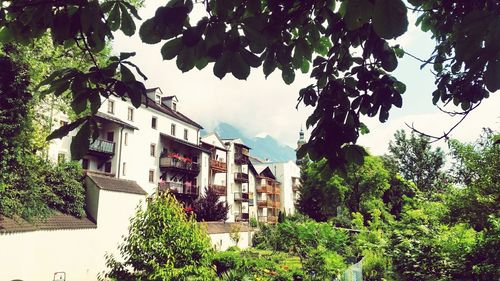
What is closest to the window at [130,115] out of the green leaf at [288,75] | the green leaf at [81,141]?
the green leaf at [288,75]

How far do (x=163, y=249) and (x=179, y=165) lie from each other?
30348 millimetres

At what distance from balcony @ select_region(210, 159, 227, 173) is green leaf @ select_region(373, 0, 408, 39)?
4675 centimetres

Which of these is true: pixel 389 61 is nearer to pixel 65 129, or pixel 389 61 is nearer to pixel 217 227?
pixel 65 129

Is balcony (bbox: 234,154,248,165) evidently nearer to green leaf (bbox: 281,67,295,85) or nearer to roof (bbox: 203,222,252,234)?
roof (bbox: 203,222,252,234)

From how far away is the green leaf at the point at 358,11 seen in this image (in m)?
1.34

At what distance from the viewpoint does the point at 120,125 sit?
103 ft

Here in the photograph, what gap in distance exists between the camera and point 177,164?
128ft

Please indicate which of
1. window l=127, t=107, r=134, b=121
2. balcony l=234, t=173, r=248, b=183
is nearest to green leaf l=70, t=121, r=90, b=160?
window l=127, t=107, r=134, b=121

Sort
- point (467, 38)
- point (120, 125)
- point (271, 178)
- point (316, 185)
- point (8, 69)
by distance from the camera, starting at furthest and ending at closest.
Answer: point (271, 178), point (316, 185), point (120, 125), point (8, 69), point (467, 38)

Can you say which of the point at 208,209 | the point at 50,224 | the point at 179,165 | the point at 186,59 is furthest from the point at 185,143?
the point at 186,59

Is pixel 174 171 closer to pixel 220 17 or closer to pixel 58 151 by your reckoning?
pixel 58 151

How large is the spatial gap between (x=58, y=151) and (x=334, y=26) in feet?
91.7

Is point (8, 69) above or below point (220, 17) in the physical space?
above

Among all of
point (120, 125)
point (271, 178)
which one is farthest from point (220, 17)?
point (271, 178)
